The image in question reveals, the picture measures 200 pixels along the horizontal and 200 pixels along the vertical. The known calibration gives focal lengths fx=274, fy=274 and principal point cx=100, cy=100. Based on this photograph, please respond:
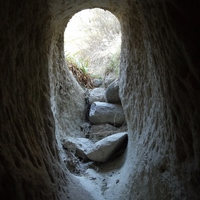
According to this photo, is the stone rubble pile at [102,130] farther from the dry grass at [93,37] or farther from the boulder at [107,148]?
the dry grass at [93,37]

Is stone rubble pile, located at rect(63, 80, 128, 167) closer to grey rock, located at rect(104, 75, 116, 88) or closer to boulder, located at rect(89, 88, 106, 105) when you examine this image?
boulder, located at rect(89, 88, 106, 105)

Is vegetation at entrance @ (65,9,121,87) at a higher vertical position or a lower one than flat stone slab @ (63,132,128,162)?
higher

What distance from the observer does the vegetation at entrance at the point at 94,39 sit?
15.8 ft

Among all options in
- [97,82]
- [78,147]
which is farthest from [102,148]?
[97,82]

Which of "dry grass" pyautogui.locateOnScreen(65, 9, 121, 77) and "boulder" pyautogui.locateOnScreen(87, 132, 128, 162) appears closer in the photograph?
"boulder" pyautogui.locateOnScreen(87, 132, 128, 162)

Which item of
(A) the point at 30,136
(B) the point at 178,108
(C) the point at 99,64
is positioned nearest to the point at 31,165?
(A) the point at 30,136

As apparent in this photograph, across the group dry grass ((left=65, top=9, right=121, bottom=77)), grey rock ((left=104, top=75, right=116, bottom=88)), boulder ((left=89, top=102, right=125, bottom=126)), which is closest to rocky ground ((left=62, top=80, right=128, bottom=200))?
boulder ((left=89, top=102, right=125, bottom=126))

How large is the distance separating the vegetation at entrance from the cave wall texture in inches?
103

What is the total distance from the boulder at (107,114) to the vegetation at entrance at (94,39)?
1082 mm

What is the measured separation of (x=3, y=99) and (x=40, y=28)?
0.73m

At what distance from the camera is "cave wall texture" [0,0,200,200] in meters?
1.01


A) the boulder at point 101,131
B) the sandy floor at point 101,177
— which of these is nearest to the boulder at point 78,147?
the sandy floor at point 101,177

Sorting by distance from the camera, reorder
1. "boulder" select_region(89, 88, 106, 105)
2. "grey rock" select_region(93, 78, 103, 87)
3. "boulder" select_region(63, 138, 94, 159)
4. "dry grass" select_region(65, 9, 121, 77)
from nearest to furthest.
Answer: "boulder" select_region(63, 138, 94, 159), "boulder" select_region(89, 88, 106, 105), "grey rock" select_region(93, 78, 103, 87), "dry grass" select_region(65, 9, 121, 77)

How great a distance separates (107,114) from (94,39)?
261 cm
